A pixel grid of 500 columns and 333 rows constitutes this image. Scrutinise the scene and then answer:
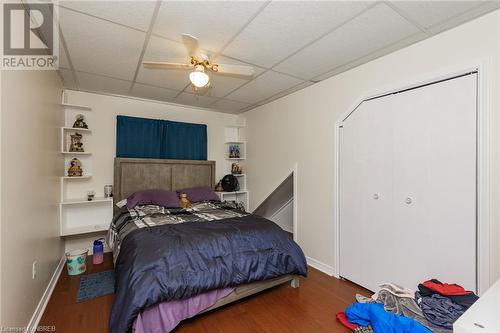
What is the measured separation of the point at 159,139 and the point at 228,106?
137cm

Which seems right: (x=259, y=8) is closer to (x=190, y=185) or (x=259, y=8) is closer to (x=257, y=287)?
(x=257, y=287)

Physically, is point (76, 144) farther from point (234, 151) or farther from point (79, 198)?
point (234, 151)

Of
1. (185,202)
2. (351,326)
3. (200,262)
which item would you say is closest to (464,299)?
(351,326)

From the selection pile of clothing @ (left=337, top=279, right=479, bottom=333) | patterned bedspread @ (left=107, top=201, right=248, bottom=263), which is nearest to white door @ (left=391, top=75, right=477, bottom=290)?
pile of clothing @ (left=337, top=279, right=479, bottom=333)

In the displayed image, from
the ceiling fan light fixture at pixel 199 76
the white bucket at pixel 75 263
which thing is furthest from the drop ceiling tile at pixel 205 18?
the white bucket at pixel 75 263

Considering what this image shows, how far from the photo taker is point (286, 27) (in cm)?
191

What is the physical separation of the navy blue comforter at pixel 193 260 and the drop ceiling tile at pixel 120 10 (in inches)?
71.7

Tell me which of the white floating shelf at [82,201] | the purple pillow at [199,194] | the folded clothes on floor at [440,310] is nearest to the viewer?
the folded clothes on floor at [440,310]

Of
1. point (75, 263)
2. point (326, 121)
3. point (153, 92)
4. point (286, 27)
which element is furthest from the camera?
point (153, 92)

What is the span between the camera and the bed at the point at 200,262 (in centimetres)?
169

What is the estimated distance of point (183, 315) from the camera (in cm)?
185

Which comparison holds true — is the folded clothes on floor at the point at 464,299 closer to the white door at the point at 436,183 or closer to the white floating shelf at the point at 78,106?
the white door at the point at 436,183

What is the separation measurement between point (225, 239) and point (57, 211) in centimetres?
231

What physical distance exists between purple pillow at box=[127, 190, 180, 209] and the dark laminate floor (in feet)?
3.64
